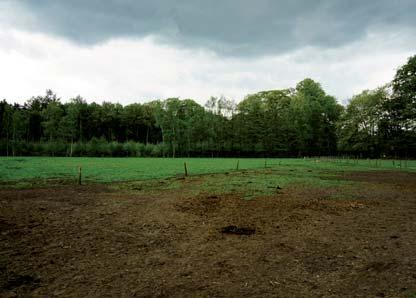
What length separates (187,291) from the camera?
5309 millimetres

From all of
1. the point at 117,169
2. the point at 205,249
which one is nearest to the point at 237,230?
the point at 205,249

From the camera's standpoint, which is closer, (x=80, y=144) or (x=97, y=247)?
(x=97, y=247)

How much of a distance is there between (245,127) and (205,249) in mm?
84230

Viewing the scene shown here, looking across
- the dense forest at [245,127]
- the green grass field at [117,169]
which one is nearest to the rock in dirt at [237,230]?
the green grass field at [117,169]

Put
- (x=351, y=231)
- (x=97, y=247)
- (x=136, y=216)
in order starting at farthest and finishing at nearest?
(x=136, y=216), (x=351, y=231), (x=97, y=247)

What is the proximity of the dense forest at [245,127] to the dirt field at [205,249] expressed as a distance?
6824 cm

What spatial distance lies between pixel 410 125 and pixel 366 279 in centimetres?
7284

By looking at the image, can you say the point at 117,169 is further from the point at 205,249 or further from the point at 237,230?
the point at 205,249

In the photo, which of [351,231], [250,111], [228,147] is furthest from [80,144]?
[351,231]

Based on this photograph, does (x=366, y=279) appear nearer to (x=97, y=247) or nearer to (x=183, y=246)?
(x=183, y=246)

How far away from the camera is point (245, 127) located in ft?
297

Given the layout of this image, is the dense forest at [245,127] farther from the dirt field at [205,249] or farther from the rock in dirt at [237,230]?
the rock in dirt at [237,230]

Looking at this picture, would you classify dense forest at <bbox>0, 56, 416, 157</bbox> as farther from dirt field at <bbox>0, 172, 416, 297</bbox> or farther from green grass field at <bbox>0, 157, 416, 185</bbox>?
dirt field at <bbox>0, 172, 416, 297</bbox>

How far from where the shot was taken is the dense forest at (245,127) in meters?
75.0
